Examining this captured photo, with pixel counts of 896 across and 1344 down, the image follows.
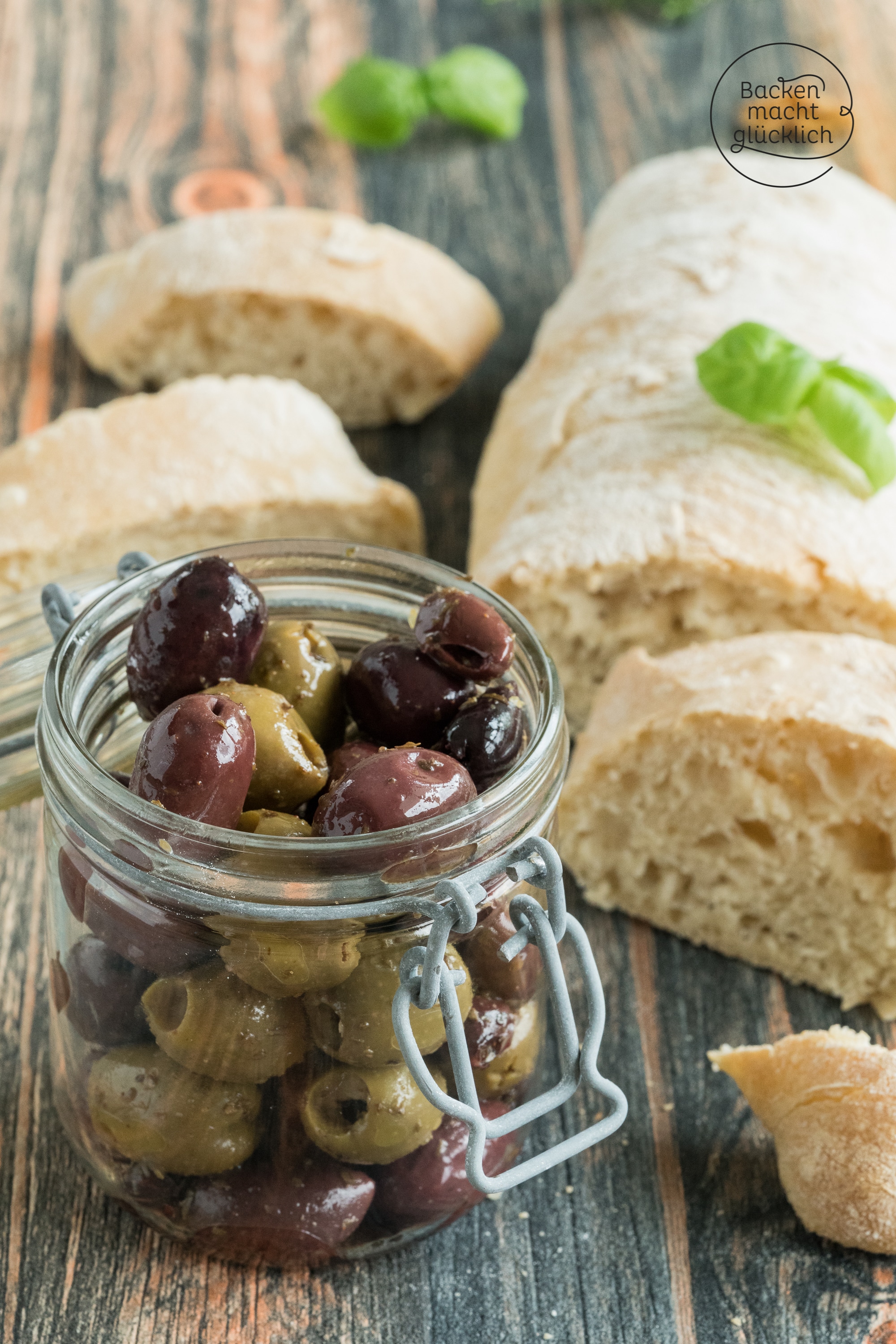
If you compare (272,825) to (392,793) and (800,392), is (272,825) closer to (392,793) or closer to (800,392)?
(392,793)

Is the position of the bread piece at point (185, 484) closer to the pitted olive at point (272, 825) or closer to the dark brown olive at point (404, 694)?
the dark brown olive at point (404, 694)

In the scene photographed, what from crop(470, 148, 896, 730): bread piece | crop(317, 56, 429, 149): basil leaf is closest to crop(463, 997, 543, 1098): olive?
crop(470, 148, 896, 730): bread piece

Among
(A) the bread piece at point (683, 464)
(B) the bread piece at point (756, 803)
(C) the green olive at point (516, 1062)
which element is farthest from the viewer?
(A) the bread piece at point (683, 464)

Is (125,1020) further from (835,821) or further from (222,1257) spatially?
(835,821)

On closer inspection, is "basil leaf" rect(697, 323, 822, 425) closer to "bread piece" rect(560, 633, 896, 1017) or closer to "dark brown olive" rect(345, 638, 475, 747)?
"bread piece" rect(560, 633, 896, 1017)

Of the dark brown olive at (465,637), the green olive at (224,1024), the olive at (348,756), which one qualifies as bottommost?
the green olive at (224,1024)

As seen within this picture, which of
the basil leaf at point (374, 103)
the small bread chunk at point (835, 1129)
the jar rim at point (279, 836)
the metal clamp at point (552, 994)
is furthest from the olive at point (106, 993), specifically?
the basil leaf at point (374, 103)

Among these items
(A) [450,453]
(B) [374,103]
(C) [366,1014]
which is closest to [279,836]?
(C) [366,1014]

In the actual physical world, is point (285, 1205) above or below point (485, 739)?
below
